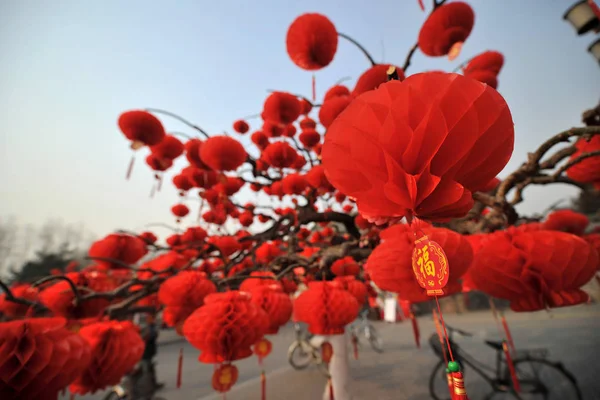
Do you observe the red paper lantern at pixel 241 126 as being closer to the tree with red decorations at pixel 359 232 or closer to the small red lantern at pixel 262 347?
the tree with red decorations at pixel 359 232

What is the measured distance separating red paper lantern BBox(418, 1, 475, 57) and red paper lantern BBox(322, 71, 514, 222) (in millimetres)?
807

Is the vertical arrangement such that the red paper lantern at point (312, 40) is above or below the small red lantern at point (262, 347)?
above

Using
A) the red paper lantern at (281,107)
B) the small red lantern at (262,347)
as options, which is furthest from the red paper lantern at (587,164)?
the small red lantern at (262,347)

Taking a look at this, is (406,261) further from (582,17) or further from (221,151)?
(582,17)

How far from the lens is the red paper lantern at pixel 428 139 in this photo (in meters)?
0.28

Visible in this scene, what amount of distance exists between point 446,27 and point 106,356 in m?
1.48

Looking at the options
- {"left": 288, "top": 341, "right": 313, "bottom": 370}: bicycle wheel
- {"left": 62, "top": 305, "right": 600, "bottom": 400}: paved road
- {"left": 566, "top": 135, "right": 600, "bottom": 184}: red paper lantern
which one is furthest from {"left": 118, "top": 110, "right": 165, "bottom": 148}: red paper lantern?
{"left": 288, "top": 341, "right": 313, "bottom": 370}: bicycle wheel

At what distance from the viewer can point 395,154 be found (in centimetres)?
29

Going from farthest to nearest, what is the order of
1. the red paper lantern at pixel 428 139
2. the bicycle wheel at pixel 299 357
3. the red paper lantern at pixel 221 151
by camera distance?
the bicycle wheel at pixel 299 357
the red paper lantern at pixel 221 151
the red paper lantern at pixel 428 139

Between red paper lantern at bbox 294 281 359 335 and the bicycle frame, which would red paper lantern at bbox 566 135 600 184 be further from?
the bicycle frame

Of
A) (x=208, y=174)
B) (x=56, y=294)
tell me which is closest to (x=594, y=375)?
(x=208, y=174)

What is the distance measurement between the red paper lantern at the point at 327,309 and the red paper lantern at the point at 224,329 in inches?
9.4

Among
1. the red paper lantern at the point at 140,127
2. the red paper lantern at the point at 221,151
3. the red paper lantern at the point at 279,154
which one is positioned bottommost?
the red paper lantern at the point at 221,151

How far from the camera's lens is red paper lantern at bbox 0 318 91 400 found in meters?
0.49
